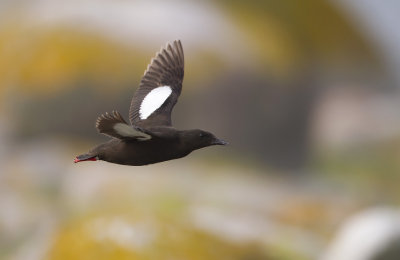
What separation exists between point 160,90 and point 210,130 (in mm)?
11486

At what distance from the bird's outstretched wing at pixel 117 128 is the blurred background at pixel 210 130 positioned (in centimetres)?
725

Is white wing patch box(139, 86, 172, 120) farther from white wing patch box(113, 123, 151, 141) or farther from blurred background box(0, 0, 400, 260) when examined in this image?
blurred background box(0, 0, 400, 260)

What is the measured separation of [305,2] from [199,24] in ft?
12.5

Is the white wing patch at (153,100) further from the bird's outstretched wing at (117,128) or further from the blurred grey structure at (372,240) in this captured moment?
the blurred grey structure at (372,240)

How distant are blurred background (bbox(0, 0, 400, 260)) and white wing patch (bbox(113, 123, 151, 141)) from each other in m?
7.28

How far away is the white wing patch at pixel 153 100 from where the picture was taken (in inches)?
455

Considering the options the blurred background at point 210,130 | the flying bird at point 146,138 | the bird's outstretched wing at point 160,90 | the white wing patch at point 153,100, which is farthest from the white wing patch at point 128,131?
the blurred background at point 210,130

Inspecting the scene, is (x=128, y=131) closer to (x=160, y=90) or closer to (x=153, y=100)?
(x=153, y=100)

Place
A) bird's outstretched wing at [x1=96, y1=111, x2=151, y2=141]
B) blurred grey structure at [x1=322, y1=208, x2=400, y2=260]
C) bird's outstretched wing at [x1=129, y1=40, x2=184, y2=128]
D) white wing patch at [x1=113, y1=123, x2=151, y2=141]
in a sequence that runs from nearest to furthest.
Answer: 1. bird's outstretched wing at [x1=96, y1=111, x2=151, y2=141]
2. white wing patch at [x1=113, y1=123, x2=151, y2=141]
3. bird's outstretched wing at [x1=129, y1=40, x2=184, y2=128]
4. blurred grey structure at [x1=322, y1=208, x2=400, y2=260]

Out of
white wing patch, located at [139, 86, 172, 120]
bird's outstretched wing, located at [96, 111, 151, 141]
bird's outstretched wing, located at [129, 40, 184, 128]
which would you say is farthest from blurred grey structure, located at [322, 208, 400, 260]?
bird's outstretched wing, located at [96, 111, 151, 141]

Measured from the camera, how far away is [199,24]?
85.3 ft

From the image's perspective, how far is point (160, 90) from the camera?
12211mm

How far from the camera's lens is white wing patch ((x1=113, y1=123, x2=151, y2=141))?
9.80 m

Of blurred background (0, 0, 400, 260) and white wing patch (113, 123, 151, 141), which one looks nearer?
white wing patch (113, 123, 151, 141)
